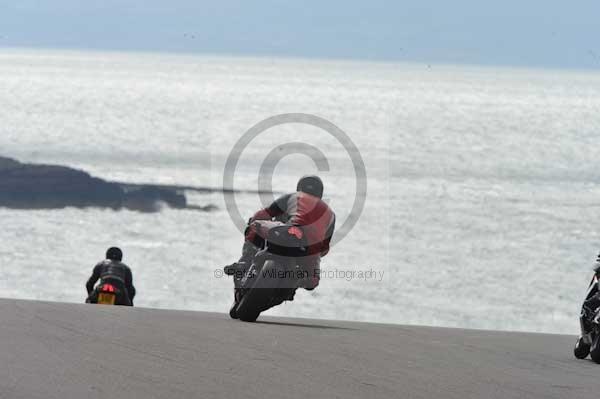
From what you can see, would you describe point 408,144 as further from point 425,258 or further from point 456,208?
point 425,258

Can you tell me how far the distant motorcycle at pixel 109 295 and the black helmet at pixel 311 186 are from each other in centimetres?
352

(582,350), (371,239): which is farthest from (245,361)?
(371,239)

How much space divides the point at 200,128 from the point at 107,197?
11867 centimetres

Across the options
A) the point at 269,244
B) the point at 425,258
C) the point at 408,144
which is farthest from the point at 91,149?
the point at 269,244

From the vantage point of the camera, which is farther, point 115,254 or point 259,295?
point 115,254

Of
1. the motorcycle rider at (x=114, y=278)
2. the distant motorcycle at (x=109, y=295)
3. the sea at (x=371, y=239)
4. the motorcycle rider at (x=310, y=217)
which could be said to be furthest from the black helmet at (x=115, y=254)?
the sea at (x=371, y=239)

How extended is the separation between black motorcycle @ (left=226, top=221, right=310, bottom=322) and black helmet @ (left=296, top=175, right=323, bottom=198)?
47cm

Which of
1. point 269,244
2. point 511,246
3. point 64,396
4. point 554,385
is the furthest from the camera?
point 511,246

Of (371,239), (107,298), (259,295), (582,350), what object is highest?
(259,295)

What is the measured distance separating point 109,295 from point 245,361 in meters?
6.60

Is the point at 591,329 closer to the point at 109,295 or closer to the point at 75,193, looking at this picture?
the point at 109,295

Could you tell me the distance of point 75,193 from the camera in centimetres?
6606

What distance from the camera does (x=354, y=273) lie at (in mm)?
48719

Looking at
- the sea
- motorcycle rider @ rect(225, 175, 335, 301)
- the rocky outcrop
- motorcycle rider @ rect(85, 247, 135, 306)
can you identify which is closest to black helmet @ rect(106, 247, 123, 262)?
motorcycle rider @ rect(85, 247, 135, 306)
